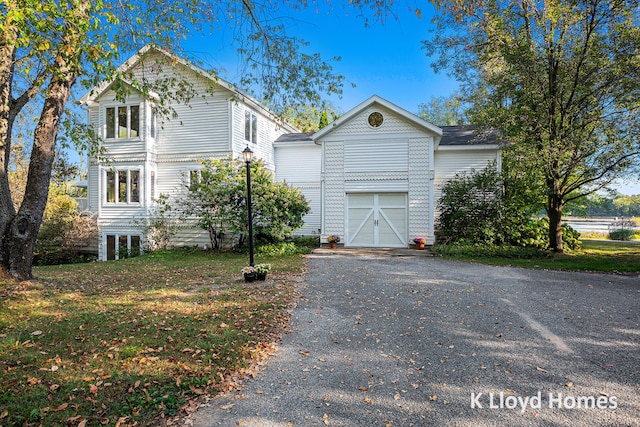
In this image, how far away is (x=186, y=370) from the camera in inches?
143

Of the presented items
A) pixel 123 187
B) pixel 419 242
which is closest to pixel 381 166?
pixel 419 242

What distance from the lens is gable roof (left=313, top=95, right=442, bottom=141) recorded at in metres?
13.9

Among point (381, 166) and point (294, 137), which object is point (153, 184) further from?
point (381, 166)

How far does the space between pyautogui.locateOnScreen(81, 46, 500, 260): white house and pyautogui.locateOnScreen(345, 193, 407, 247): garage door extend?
0.14 ft

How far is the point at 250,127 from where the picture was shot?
16.9 metres

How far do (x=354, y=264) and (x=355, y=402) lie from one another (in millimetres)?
7644

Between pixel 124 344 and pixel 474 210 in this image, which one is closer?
pixel 124 344

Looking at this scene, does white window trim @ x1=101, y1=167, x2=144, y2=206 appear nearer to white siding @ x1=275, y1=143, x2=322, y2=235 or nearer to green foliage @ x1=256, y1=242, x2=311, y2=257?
green foliage @ x1=256, y1=242, x2=311, y2=257

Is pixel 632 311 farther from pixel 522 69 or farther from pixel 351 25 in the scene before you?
pixel 522 69

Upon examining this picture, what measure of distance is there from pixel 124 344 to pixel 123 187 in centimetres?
1382

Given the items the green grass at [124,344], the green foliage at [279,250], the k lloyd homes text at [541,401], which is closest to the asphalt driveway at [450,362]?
the k lloyd homes text at [541,401]

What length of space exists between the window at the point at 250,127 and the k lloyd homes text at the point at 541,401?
1515cm

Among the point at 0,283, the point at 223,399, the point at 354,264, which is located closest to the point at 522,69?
the point at 354,264

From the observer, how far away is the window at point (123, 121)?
15695 mm
